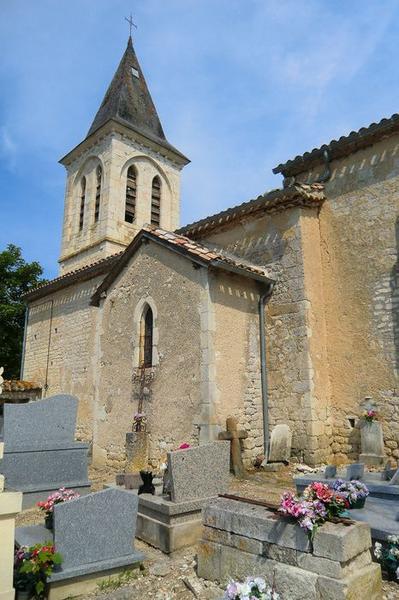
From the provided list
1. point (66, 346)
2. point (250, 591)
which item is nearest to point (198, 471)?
point (250, 591)

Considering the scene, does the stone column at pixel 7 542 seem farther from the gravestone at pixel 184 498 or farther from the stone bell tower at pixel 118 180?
the stone bell tower at pixel 118 180

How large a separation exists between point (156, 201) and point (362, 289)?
47.5ft

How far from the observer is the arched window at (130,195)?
66.2ft

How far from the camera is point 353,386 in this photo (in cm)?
883

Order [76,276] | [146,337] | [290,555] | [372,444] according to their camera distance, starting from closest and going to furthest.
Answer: [290,555]
[372,444]
[146,337]
[76,276]

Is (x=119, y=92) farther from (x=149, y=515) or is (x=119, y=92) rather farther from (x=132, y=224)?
(x=149, y=515)

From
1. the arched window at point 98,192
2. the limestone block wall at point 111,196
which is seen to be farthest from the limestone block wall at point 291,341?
the arched window at point 98,192

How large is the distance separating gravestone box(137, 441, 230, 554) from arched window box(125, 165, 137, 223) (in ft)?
53.0

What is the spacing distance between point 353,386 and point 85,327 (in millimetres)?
8759

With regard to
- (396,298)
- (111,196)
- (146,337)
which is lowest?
(146,337)

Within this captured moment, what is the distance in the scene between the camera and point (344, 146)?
9.52 meters

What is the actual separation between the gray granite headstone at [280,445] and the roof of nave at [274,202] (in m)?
4.81

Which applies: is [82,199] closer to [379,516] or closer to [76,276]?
[76,276]

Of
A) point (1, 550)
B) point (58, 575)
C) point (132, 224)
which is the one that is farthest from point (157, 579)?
point (132, 224)
